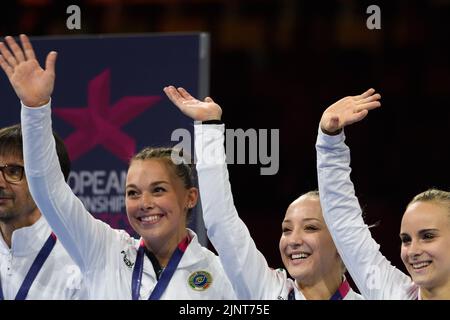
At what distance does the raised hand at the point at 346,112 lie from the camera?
12.5ft

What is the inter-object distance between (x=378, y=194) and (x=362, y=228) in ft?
10.2

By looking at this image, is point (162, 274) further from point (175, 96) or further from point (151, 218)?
point (175, 96)

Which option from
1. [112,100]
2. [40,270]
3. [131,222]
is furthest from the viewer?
[112,100]

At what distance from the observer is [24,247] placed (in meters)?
4.19

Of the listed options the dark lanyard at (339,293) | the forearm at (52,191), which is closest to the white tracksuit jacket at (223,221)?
the dark lanyard at (339,293)

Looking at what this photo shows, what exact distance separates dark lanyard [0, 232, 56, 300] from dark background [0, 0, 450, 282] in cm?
252

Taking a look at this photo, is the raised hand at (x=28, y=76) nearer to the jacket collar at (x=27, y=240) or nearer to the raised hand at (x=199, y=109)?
the raised hand at (x=199, y=109)

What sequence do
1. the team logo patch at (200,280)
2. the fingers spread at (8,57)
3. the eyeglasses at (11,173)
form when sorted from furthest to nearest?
the eyeglasses at (11,173)
the team logo patch at (200,280)
the fingers spread at (8,57)

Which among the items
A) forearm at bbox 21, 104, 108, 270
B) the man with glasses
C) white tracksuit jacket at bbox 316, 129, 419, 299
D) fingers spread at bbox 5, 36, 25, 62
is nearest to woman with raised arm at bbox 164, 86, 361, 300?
white tracksuit jacket at bbox 316, 129, 419, 299

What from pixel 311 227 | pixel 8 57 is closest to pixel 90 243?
pixel 8 57

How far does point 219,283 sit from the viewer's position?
158 inches

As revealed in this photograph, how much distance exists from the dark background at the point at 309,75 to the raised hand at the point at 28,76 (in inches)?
119

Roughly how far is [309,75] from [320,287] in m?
3.79
